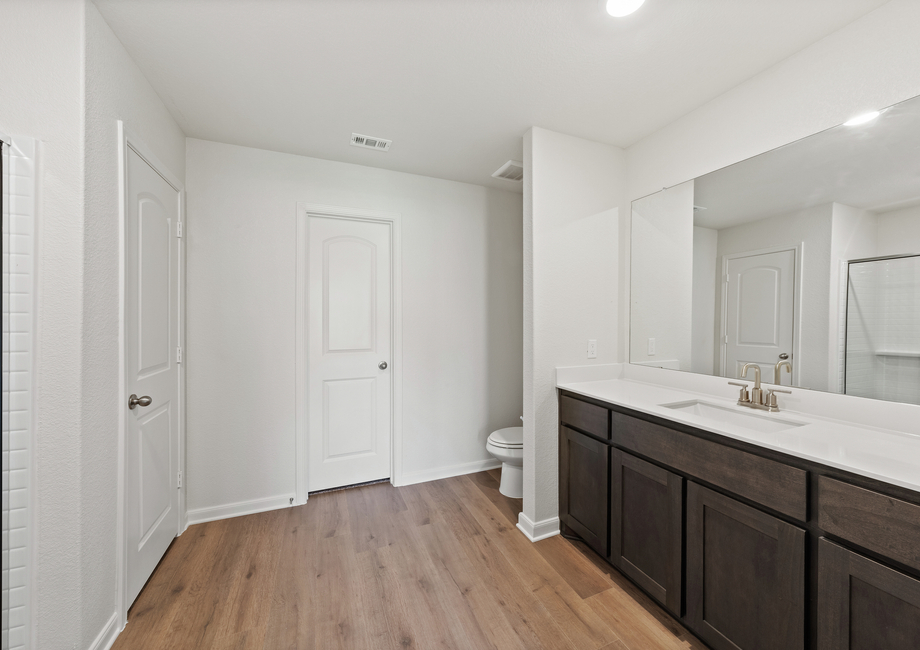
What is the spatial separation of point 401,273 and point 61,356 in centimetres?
189

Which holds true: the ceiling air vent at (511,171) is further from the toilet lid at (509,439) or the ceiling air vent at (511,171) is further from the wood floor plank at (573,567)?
the wood floor plank at (573,567)

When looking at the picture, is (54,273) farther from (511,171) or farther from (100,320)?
(511,171)

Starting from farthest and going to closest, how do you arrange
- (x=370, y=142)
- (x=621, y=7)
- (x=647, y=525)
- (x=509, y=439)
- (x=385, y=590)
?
1. (x=509, y=439)
2. (x=370, y=142)
3. (x=385, y=590)
4. (x=647, y=525)
5. (x=621, y=7)

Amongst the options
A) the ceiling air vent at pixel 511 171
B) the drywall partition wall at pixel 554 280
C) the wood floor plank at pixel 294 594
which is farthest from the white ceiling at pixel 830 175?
the wood floor plank at pixel 294 594

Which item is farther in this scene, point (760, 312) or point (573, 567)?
point (573, 567)

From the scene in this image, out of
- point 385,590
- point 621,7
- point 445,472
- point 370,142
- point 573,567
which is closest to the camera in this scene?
point 621,7

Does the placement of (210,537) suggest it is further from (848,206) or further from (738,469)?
(848,206)

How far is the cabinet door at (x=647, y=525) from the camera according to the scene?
Answer: 1.54m

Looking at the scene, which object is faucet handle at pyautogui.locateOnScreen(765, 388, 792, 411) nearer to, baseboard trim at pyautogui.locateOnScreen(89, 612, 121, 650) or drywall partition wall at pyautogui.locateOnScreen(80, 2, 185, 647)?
drywall partition wall at pyautogui.locateOnScreen(80, 2, 185, 647)

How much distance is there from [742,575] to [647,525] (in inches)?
15.8

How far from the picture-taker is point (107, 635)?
144cm

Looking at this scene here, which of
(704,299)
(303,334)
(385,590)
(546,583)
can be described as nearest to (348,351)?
(303,334)

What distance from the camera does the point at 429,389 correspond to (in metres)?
2.97

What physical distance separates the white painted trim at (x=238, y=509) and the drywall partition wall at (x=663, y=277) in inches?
100
